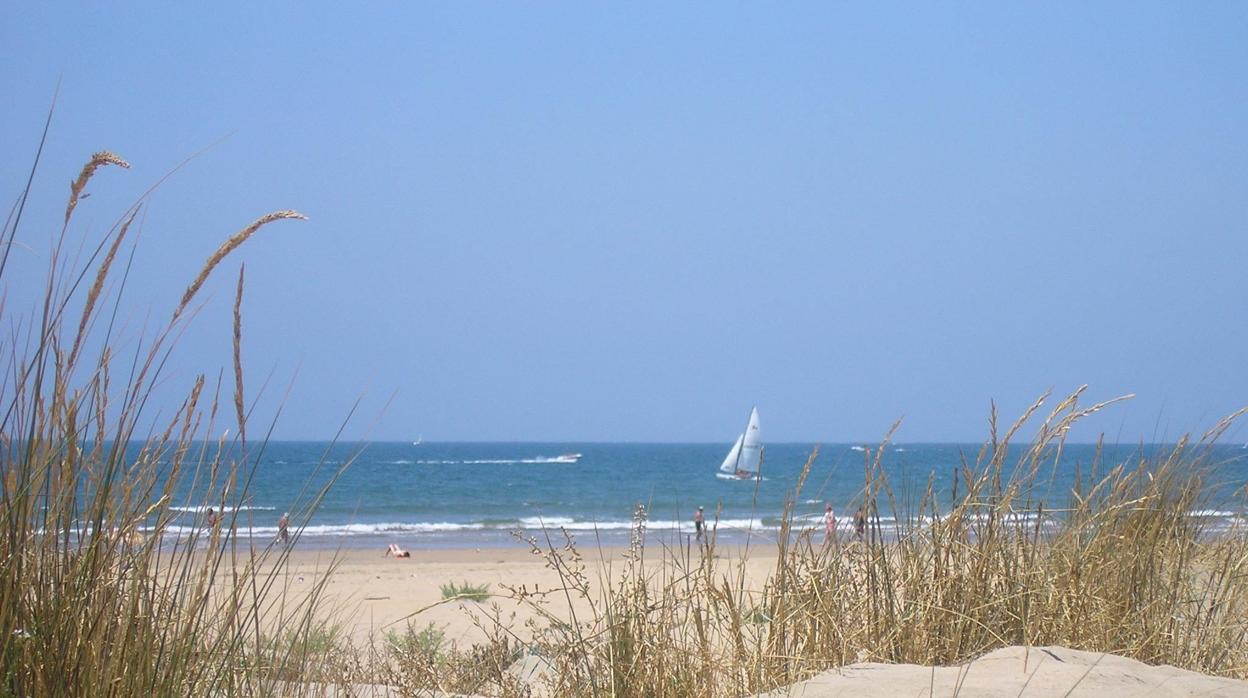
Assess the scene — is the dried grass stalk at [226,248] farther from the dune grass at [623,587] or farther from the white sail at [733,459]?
the white sail at [733,459]

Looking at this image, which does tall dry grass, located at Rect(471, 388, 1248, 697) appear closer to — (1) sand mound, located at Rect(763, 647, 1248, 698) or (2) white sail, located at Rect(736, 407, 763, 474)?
(1) sand mound, located at Rect(763, 647, 1248, 698)

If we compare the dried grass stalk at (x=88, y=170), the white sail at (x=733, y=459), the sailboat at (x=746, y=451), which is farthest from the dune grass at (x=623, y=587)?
the white sail at (x=733, y=459)

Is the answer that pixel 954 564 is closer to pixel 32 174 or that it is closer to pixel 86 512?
pixel 86 512

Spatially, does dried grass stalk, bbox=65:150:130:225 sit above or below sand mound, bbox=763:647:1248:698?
above

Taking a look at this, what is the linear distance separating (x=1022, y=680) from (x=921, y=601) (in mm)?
652

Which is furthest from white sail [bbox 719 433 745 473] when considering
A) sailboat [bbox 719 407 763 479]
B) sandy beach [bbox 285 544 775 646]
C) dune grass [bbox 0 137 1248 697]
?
dune grass [bbox 0 137 1248 697]

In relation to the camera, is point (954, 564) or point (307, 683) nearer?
point (307, 683)

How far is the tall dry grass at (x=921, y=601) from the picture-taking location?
3.25 metres

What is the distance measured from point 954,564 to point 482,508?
35596 millimetres

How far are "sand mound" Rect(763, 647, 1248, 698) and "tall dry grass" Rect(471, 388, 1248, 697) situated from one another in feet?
0.68

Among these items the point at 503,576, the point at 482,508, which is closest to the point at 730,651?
the point at 503,576

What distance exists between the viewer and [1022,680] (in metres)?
3.06

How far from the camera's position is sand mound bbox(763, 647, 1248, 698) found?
2.98m

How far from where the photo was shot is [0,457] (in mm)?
2168
